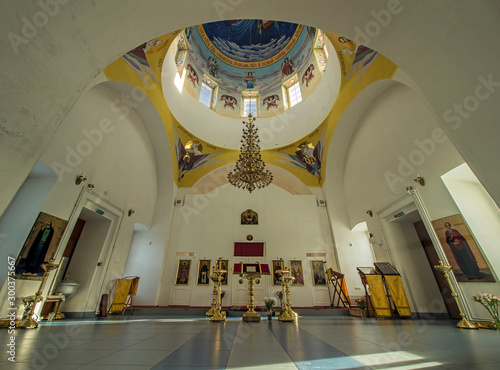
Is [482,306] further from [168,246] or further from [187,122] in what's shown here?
[187,122]

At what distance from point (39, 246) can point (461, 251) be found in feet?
30.5

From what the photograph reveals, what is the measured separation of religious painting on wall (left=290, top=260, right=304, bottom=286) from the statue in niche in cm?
234

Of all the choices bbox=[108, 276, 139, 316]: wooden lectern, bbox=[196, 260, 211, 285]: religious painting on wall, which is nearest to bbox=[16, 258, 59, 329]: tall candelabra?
bbox=[108, 276, 139, 316]: wooden lectern

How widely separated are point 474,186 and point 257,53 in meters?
12.3

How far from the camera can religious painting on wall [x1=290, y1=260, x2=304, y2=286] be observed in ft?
27.9

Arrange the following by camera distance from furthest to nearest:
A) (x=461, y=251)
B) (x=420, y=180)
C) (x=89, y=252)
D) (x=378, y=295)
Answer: (x=89, y=252) → (x=378, y=295) → (x=420, y=180) → (x=461, y=251)

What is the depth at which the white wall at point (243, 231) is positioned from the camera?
333 inches

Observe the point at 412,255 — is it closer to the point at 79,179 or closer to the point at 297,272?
the point at 297,272

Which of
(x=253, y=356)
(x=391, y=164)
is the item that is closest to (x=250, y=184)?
(x=391, y=164)

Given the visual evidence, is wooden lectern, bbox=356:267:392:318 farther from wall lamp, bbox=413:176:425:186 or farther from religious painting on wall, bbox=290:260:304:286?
wall lamp, bbox=413:176:425:186

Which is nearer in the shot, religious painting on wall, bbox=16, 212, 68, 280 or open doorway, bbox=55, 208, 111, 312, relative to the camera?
religious painting on wall, bbox=16, 212, 68, 280

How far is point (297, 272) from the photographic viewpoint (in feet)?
28.4

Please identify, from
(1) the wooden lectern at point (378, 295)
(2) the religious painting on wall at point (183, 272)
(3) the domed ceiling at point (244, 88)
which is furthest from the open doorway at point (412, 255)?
(2) the religious painting on wall at point (183, 272)

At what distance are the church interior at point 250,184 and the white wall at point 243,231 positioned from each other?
2.8 inches
